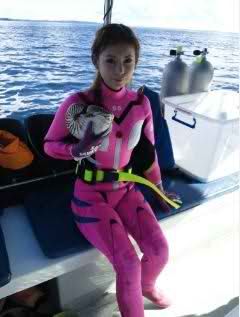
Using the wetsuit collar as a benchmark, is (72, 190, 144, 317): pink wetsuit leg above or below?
below

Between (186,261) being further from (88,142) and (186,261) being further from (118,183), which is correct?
(88,142)

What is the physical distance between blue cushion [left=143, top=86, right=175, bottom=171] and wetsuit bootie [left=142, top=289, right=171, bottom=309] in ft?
2.25

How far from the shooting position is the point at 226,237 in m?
1.89

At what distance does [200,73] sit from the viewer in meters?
2.04

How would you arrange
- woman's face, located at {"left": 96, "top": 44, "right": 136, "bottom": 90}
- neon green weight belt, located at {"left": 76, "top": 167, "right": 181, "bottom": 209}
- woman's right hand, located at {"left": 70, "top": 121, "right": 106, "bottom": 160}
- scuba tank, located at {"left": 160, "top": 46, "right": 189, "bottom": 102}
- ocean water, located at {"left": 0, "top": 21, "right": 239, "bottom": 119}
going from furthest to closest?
ocean water, located at {"left": 0, "top": 21, "right": 239, "bottom": 119} < scuba tank, located at {"left": 160, "top": 46, "right": 189, "bottom": 102} < neon green weight belt, located at {"left": 76, "top": 167, "right": 181, "bottom": 209} < woman's face, located at {"left": 96, "top": 44, "right": 136, "bottom": 90} < woman's right hand, located at {"left": 70, "top": 121, "right": 106, "bottom": 160}

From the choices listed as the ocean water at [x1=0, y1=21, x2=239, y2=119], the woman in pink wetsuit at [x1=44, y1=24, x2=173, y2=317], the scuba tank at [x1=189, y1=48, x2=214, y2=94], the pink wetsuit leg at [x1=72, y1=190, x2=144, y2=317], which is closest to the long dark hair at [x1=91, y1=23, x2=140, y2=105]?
the woman in pink wetsuit at [x1=44, y1=24, x2=173, y2=317]

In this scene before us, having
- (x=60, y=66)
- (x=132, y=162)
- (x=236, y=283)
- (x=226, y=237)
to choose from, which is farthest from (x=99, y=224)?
(x=60, y=66)

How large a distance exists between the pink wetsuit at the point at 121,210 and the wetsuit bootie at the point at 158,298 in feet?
0.12

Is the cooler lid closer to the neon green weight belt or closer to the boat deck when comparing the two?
the boat deck

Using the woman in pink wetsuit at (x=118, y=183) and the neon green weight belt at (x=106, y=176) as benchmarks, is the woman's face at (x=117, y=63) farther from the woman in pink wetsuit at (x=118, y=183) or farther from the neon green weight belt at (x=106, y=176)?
the neon green weight belt at (x=106, y=176)

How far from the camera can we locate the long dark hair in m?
1.11

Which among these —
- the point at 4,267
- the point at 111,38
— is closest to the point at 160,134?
the point at 111,38

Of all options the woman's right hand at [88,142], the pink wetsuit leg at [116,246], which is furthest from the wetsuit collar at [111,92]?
the pink wetsuit leg at [116,246]

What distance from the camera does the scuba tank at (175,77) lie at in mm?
1991
